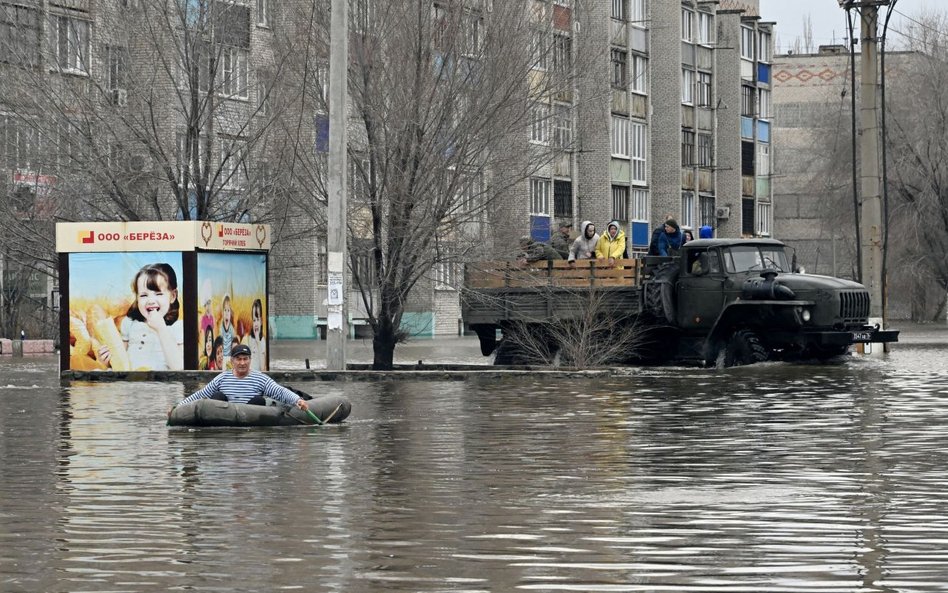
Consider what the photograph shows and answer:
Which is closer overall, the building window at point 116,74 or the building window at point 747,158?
the building window at point 116,74

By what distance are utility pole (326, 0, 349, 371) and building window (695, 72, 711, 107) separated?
203 feet

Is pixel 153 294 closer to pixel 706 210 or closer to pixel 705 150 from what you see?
pixel 705 150

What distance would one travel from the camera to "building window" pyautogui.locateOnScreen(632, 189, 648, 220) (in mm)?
84750

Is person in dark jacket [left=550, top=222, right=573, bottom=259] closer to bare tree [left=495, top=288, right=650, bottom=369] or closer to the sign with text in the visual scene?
bare tree [left=495, top=288, right=650, bottom=369]

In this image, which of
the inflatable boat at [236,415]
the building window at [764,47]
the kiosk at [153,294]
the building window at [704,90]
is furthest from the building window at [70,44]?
the building window at [764,47]

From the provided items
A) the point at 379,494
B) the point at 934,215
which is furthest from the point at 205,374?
the point at 934,215

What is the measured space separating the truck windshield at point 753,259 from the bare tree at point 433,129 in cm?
367

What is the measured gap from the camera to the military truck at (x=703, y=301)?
33000mm

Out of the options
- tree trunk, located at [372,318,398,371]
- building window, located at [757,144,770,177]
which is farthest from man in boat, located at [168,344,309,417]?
building window, located at [757,144,770,177]

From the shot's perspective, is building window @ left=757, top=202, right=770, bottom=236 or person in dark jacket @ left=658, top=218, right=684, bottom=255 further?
building window @ left=757, top=202, right=770, bottom=236

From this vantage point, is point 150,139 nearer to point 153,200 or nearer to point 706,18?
point 153,200

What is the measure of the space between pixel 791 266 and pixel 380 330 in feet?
24.6

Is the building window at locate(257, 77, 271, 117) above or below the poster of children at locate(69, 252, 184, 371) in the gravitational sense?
above

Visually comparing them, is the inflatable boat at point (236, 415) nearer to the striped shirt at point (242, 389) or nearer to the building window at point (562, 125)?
the striped shirt at point (242, 389)
